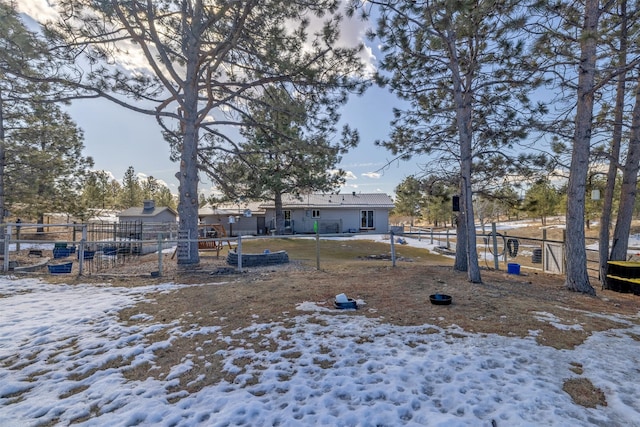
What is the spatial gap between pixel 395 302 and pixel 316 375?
259cm

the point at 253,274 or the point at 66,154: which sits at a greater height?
the point at 66,154

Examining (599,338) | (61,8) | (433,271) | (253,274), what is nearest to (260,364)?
(599,338)

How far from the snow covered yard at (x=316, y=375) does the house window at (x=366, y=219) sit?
69.8 ft

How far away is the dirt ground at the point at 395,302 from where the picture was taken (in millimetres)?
3861

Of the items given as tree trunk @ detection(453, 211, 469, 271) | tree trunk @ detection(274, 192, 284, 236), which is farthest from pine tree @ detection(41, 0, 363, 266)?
tree trunk @ detection(274, 192, 284, 236)

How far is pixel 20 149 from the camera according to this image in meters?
12.4

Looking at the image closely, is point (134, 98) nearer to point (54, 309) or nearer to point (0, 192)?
point (54, 309)

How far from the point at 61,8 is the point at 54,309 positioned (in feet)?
21.7

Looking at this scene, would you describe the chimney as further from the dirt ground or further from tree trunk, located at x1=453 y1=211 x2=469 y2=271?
tree trunk, located at x1=453 y1=211 x2=469 y2=271

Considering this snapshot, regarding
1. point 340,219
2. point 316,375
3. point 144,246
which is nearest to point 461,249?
point 316,375

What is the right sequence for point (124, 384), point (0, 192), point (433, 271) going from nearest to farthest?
point (124, 384), point (433, 271), point (0, 192)

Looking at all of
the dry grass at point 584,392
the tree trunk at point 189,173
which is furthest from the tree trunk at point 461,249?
the tree trunk at point 189,173

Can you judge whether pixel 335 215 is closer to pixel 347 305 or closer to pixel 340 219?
pixel 340 219

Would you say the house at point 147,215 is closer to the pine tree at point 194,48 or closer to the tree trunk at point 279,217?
the tree trunk at point 279,217
